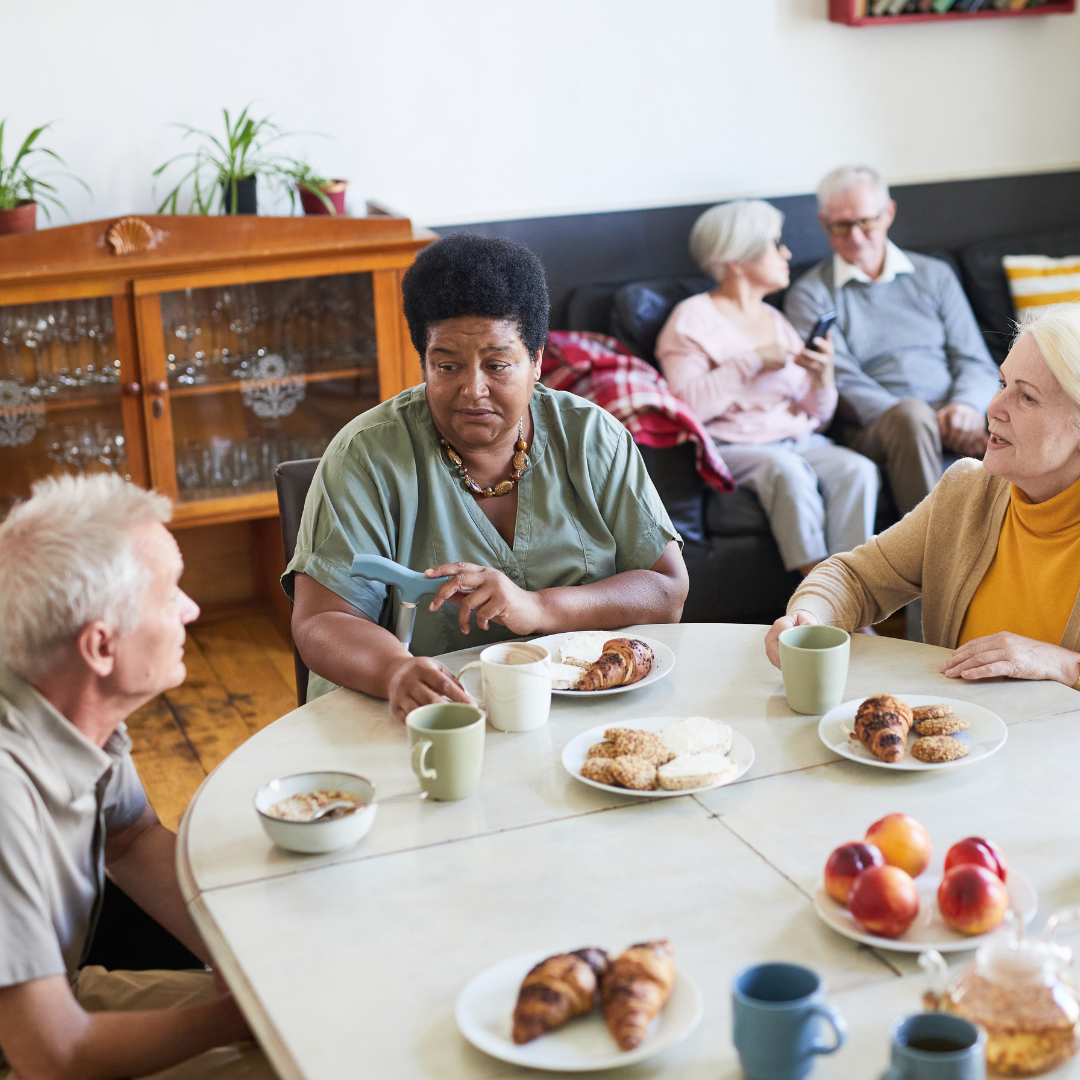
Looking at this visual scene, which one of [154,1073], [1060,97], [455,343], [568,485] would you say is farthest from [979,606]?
[1060,97]

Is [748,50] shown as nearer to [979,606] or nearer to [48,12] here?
[48,12]

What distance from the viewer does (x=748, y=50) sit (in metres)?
3.88

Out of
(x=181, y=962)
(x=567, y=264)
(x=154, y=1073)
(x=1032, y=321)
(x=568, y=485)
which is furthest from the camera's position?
(x=567, y=264)

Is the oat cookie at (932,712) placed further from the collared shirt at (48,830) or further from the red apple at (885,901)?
the collared shirt at (48,830)

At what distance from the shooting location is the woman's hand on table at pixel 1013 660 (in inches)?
61.6

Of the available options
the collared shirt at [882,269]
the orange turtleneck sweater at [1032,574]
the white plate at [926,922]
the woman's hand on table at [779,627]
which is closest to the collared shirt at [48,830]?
the white plate at [926,922]

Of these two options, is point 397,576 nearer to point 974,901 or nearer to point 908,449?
point 974,901

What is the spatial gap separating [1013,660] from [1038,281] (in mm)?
2810

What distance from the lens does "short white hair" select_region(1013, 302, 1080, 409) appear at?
1660 mm

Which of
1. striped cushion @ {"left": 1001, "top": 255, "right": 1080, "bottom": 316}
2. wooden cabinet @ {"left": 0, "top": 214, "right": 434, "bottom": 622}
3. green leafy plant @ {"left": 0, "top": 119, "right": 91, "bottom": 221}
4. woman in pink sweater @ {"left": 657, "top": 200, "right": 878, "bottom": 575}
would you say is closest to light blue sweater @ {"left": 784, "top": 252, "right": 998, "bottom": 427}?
woman in pink sweater @ {"left": 657, "top": 200, "right": 878, "bottom": 575}

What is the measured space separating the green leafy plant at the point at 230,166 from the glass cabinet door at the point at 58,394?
385mm

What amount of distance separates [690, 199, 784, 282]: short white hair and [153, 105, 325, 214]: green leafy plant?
3.46 feet

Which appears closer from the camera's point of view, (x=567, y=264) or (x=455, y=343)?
(x=455, y=343)

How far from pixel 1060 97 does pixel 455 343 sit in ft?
10.8
